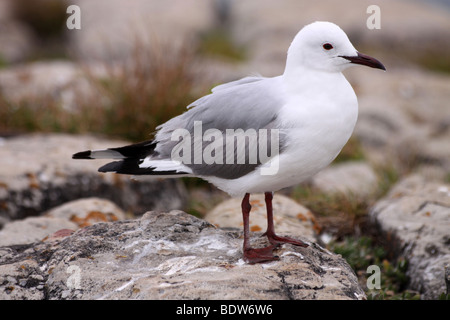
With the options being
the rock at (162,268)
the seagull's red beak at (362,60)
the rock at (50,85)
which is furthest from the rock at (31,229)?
the rock at (50,85)

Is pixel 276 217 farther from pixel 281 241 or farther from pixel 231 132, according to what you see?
pixel 231 132

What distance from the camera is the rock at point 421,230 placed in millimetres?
4395

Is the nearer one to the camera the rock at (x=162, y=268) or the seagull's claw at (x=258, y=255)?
the rock at (x=162, y=268)

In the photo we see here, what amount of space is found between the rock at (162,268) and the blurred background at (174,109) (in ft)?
4.48

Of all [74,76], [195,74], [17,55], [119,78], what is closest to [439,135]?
[195,74]

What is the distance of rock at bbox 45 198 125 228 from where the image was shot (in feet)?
15.7

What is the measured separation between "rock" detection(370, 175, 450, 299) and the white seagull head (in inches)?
67.2

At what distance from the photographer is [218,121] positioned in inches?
146

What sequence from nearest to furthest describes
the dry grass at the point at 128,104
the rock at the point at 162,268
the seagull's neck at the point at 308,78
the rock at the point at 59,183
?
the rock at the point at 162,268
the seagull's neck at the point at 308,78
the rock at the point at 59,183
the dry grass at the point at 128,104

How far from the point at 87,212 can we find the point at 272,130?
2056 mm

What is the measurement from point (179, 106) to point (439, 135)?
429 centimetres

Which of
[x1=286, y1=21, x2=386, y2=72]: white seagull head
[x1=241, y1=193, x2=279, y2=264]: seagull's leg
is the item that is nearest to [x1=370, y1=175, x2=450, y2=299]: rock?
[x1=241, y1=193, x2=279, y2=264]: seagull's leg

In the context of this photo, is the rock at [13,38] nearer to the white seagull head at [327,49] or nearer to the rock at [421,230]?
the rock at [421,230]
